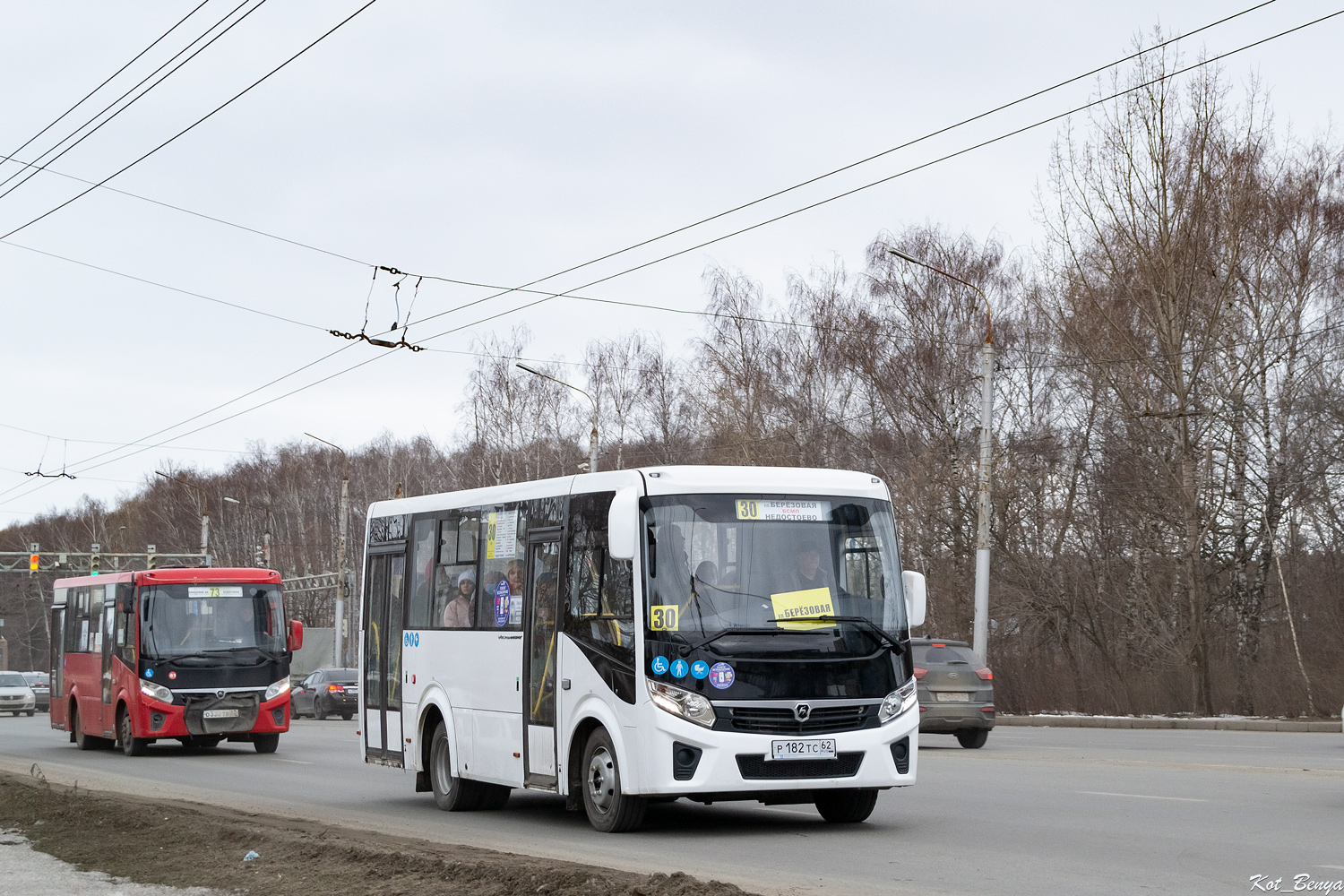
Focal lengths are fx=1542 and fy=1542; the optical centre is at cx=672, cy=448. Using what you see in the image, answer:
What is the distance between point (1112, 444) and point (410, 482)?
57.1 metres

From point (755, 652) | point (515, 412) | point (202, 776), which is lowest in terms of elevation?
point (202, 776)

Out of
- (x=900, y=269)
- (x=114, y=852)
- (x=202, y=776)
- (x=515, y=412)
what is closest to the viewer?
(x=114, y=852)

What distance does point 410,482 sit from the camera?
8931 centimetres

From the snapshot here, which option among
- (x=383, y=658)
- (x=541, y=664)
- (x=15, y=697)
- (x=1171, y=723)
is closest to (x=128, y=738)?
(x=383, y=658)

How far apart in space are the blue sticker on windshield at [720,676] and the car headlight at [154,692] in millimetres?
15413

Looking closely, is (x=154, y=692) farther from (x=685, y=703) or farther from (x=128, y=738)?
(x=685, y=703)

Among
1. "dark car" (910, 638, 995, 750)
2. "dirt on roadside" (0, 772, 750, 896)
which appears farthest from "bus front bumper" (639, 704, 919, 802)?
"dark car" (910, 638, 995, 750)

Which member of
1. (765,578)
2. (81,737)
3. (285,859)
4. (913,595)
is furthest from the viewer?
(81,737)

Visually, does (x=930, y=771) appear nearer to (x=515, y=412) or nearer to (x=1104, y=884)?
(x=1104, y=884)

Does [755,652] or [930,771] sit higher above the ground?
[755,652]

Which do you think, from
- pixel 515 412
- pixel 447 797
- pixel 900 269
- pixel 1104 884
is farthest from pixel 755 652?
pixel 515 412

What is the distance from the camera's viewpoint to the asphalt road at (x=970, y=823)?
29.6ft

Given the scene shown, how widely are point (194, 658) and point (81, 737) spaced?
4549mm

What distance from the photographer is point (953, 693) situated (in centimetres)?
2241
